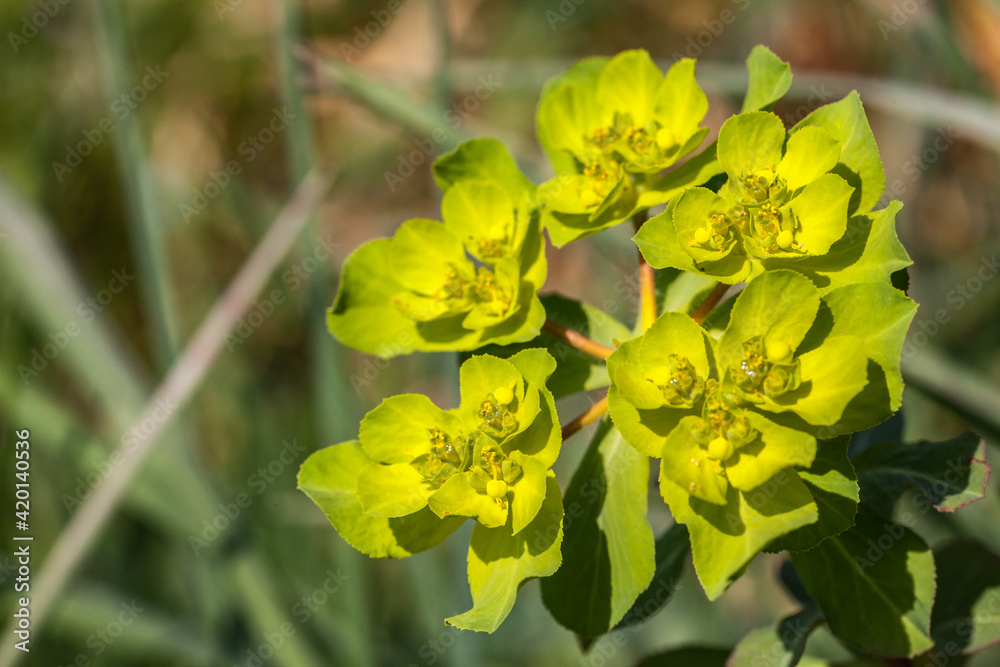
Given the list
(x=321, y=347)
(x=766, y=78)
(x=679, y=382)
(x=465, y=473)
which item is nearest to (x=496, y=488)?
(x=465, y=473)

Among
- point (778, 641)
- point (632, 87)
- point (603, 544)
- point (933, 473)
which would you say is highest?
point (632, 87)

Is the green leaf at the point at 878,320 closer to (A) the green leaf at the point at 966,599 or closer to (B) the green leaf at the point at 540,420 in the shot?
(B) the green leaf at the point at 540,420

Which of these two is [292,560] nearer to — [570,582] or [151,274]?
[151,274]

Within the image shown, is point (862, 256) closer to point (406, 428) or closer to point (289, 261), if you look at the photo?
point (406, 428)

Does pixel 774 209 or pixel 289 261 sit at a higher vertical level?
pixel 774 209

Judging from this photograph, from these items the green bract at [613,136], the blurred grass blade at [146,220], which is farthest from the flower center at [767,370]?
the blurred grass blade at [146,220]

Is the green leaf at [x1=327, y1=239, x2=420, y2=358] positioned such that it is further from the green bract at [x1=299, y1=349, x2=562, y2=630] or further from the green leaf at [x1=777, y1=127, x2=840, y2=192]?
the green leaf at [x1=777, y1=127, x2=840, y2=192]

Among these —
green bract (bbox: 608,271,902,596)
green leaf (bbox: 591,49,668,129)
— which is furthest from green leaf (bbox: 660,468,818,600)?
green leaf (bbox: 591,49,668,129)
